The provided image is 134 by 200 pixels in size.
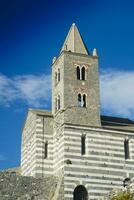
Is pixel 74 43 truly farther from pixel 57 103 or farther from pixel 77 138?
pixel 77 138

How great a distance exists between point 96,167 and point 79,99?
22.1 ft

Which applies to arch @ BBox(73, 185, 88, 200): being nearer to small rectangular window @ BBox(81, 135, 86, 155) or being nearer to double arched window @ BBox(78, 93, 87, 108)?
small rectangular window @ BBox(81, 135, 86, 155)

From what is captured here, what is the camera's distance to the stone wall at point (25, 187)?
39.1 meters

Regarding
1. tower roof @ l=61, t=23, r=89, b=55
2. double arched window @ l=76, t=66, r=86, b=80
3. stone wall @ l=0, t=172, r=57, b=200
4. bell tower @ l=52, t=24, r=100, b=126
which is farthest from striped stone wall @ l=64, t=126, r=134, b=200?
tower roof @ l=61, t=23, r=89, b=55

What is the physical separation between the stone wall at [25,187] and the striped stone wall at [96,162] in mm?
1672

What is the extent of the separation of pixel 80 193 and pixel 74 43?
48.9 ft

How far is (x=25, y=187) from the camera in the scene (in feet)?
131

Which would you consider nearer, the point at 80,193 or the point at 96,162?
the point at 80,193

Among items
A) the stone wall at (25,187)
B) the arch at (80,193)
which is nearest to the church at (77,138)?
the arch at (80,193)

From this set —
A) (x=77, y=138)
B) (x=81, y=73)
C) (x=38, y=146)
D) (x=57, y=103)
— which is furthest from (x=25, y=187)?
(x=81, y=73)

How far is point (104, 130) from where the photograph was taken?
43625mm

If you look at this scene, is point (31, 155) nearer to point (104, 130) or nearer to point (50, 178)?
point (50, 178)

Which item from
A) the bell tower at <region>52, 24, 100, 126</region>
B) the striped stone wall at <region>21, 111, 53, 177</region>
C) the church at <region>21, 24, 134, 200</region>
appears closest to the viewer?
the church at <region>21, 24, 134, 200</region>

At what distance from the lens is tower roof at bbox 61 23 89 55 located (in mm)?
46531
